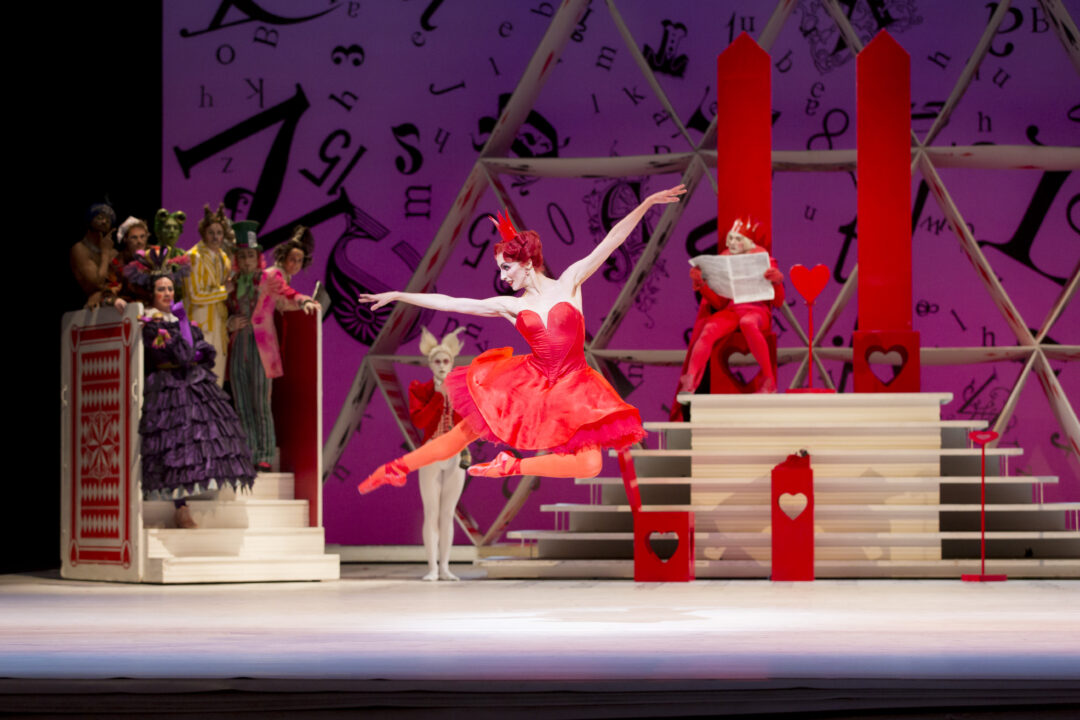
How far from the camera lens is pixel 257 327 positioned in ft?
29.0

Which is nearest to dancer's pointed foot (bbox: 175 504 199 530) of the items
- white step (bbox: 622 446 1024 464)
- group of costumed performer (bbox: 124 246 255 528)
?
group of costumed performer (bbox: 124 246 255 528)

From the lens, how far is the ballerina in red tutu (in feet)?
20.4

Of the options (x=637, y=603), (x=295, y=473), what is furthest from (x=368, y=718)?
(x=295, y=473)

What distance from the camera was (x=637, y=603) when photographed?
20.2ft

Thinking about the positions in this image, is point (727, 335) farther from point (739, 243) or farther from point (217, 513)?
point (217, 513)

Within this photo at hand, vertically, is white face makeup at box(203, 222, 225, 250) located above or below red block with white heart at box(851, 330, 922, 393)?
above

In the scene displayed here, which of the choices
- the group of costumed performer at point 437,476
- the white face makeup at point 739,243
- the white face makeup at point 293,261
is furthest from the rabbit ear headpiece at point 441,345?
the white face makeup at point 739,243

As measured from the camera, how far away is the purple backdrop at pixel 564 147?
10883mm

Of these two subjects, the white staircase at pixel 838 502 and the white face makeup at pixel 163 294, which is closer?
the white staircase at pixel 838 502

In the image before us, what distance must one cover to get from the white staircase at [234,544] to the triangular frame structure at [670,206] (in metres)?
2.33

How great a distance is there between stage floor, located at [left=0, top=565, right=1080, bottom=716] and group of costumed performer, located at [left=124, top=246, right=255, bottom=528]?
2.72ft

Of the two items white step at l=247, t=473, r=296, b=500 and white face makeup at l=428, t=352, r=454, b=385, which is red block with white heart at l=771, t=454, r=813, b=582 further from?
white step at l=247, t=473, r=296, b=500

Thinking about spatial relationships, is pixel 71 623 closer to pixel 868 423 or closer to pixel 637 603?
pixel 637 603

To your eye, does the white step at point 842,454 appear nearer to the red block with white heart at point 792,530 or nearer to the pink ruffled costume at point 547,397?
the red block with white heart at point 792,530
